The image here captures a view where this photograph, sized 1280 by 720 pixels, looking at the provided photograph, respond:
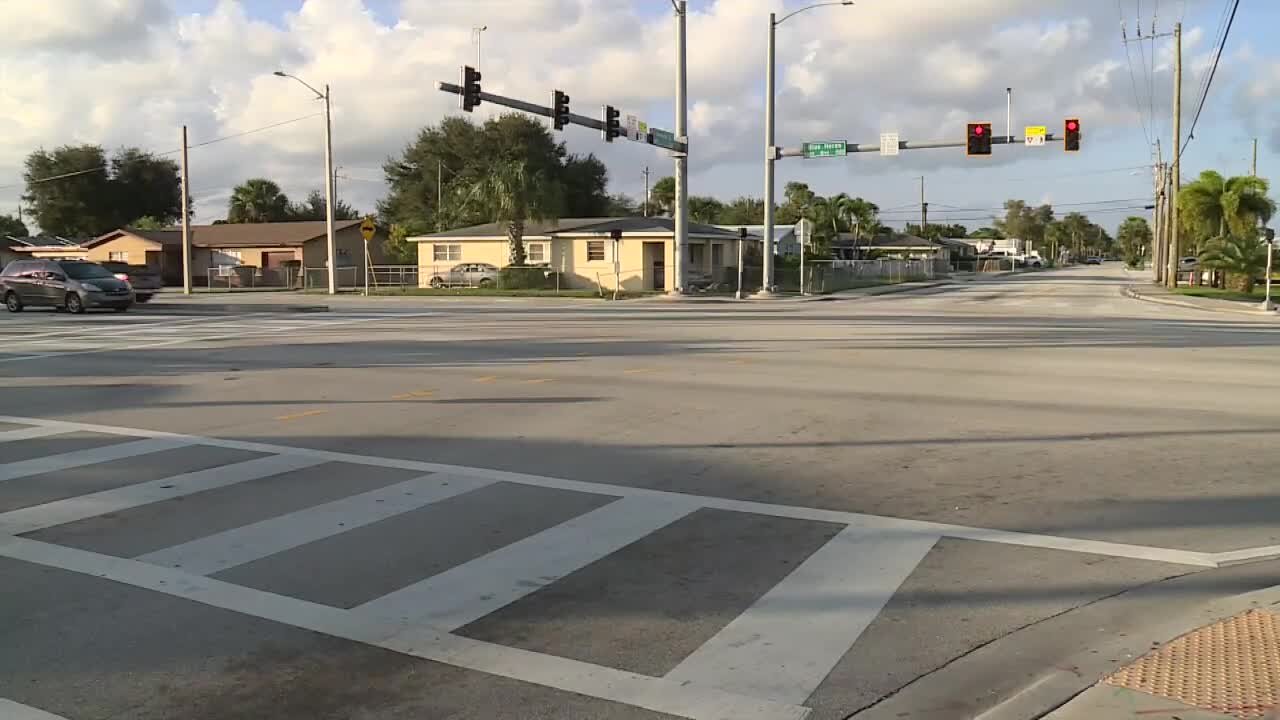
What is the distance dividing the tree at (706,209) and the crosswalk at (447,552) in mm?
97899

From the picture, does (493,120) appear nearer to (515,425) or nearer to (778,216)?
(778,216)

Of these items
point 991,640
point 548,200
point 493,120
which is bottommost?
point 991,640

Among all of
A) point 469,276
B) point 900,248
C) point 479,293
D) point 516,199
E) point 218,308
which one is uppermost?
point 516,199

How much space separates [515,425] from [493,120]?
78.9 metres

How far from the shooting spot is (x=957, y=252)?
139 meters

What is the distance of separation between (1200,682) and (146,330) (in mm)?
24994

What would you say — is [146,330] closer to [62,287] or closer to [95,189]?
[62,287]

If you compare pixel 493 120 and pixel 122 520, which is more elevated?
pixel 493 120

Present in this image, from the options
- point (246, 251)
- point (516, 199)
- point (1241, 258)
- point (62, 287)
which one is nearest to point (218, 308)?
point (62, 287)

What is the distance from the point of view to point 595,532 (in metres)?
6.83

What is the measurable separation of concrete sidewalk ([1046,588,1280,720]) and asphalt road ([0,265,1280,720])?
38 centimetres

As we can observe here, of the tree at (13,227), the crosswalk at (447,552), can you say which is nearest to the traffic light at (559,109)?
the crosswalk at (447,552)

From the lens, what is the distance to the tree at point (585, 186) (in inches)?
3403

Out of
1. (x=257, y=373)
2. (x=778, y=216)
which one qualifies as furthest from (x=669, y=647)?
(x=778, y=216)
